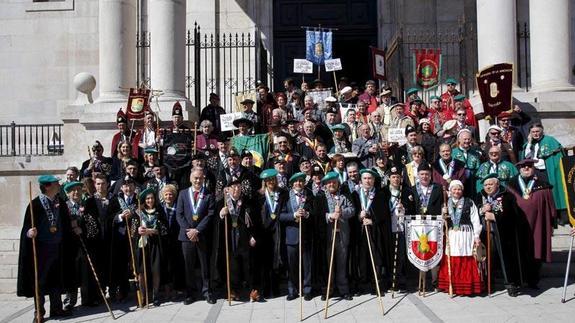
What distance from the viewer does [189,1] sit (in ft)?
63.7

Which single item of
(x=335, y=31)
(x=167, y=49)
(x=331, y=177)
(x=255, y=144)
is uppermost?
(x=335, y=31)

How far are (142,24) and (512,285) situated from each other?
13.3 m

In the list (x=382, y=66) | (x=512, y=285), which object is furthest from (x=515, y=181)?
(x=382, y=66)

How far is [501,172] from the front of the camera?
1029 centimetres

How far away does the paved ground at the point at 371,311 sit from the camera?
8.50 metres

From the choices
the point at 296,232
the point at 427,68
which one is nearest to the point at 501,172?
the point at 296,232

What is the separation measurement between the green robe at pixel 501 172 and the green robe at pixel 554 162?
1375 millimetres

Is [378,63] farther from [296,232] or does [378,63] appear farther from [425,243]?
[296,232]

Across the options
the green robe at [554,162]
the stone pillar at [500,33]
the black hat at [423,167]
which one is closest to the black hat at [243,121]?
the black hat at [423,167]

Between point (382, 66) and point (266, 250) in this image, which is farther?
point (382, 66)

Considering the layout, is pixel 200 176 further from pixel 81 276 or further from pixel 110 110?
pixel 110 110

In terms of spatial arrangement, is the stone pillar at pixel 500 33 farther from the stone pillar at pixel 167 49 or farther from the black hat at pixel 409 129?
the stone pillar at pixel 167 49

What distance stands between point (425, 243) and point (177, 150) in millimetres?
4537

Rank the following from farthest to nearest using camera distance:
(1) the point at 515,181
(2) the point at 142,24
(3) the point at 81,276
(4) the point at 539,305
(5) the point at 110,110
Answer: (2) the point at 142,24 < (5) the point at 110,110 < (1) the point at 515,181 < (3) the point at 81,276 < (4) the point at 539,305
